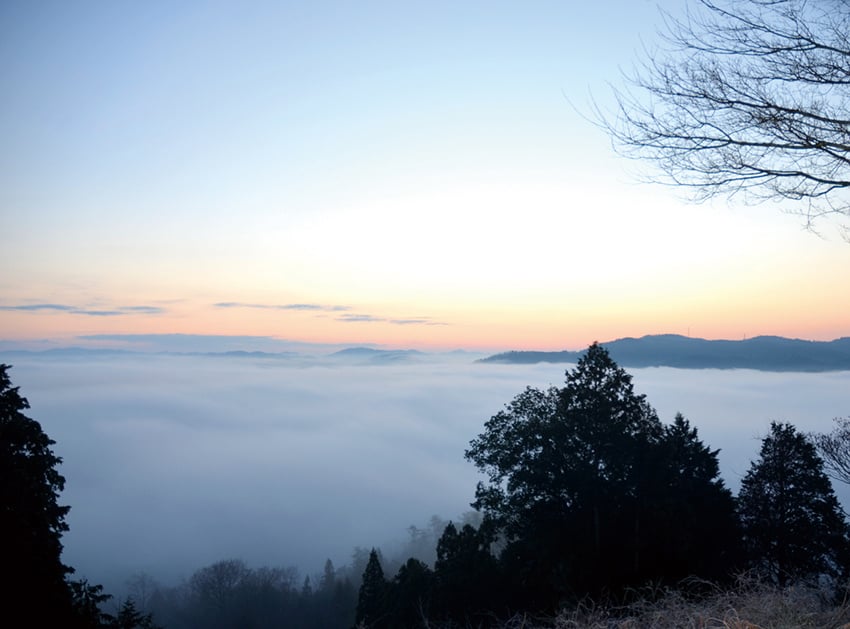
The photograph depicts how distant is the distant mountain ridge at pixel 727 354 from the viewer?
4476 inches

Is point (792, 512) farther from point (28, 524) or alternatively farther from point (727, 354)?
point (727, 354)

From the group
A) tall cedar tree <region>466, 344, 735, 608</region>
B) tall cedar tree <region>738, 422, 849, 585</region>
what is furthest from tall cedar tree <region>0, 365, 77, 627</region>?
tall cedar tree <region>738, 422, 849, 585</region>

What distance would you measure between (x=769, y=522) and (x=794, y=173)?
1596 cm

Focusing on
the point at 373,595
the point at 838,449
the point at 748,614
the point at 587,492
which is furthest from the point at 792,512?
the point at 748,614

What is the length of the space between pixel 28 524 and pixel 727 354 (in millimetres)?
161433

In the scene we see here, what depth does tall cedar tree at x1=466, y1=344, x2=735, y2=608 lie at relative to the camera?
1201cm

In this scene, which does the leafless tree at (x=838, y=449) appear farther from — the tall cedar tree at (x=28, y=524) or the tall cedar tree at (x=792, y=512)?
the tall cedar tree at (x=28, y=524)

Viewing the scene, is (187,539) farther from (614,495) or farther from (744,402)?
(744,402)

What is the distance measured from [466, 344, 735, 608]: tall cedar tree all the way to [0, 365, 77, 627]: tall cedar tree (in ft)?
32.5

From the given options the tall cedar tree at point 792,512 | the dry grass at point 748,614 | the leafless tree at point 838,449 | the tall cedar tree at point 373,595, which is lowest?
the tall cedar tree at point 373,595

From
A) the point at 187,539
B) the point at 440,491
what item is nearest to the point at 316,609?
the point at 187,539

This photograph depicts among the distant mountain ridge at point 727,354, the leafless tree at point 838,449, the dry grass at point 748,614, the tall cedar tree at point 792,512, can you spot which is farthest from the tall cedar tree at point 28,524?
the distant mountain ridge at point 727,354

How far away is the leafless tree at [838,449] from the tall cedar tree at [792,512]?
117cm

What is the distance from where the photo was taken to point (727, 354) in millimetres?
136750
